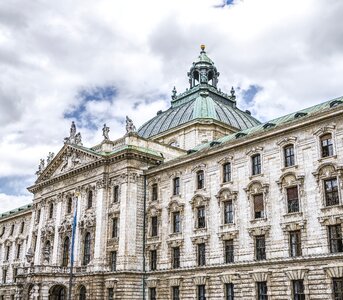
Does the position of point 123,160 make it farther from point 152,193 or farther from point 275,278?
point 275,278

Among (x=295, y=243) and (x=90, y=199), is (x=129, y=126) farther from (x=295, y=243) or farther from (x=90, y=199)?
(x=295, y=243)

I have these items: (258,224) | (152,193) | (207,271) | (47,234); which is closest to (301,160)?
(258,224)

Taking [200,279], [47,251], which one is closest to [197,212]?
[200,279]

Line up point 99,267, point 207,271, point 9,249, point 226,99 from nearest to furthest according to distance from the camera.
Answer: point 207,271 → point 99,267 → point 226,99 → point 9,249

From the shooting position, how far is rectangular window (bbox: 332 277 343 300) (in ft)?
115

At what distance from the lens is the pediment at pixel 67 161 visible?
194ft

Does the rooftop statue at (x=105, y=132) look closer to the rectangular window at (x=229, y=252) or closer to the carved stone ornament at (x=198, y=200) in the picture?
the carved stone ornament at (x=198, y=200)

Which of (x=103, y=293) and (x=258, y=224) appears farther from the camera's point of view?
(x=103, y=293)

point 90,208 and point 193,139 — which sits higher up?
point 193,139

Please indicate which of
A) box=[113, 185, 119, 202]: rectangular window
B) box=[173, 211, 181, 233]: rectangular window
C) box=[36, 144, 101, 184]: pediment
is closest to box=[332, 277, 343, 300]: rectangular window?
box=[173, 211, 181, 233]: rectangular window

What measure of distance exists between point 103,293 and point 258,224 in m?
19.3

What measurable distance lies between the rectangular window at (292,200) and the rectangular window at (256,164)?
13.2 ft

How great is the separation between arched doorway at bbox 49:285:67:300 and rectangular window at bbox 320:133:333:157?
32853mm

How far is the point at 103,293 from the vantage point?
50.9m
